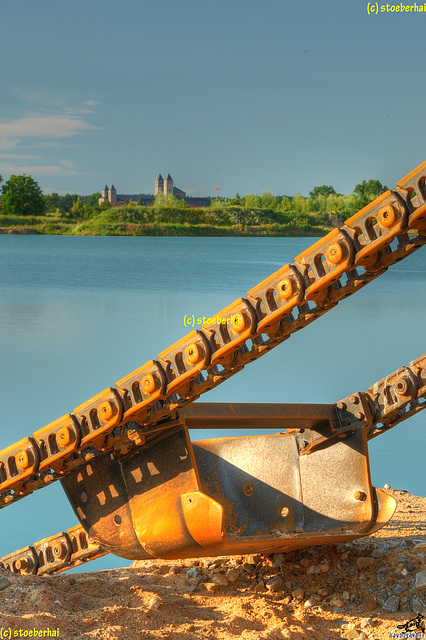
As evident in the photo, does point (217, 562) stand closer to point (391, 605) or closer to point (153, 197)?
point (391, 605)

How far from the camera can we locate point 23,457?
18.8 ft

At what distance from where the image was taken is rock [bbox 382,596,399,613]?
581 centimetres

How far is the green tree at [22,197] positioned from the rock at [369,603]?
99.8 meters

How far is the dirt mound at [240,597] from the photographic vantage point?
5.35 metres

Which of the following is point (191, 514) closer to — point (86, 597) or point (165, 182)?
point (86, 597)

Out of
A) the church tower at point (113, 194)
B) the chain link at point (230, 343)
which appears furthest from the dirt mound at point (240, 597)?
the church tower at point (113, 194)

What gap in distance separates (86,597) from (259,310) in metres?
2.85

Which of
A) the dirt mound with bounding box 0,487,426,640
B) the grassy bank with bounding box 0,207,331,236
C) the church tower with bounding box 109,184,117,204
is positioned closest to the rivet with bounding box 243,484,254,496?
the dirt mound with bounding box 0,487,426,640

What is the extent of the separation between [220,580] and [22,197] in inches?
3999

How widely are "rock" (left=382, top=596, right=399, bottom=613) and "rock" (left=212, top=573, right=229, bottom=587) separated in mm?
1358

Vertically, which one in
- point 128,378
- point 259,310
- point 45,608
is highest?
point 259,310

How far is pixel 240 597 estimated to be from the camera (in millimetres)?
6188

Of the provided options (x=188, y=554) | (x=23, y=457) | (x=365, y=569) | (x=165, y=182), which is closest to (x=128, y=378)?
(x=23, y=457)

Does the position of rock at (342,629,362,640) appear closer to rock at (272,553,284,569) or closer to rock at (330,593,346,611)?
rock at (330,593,346,611)
